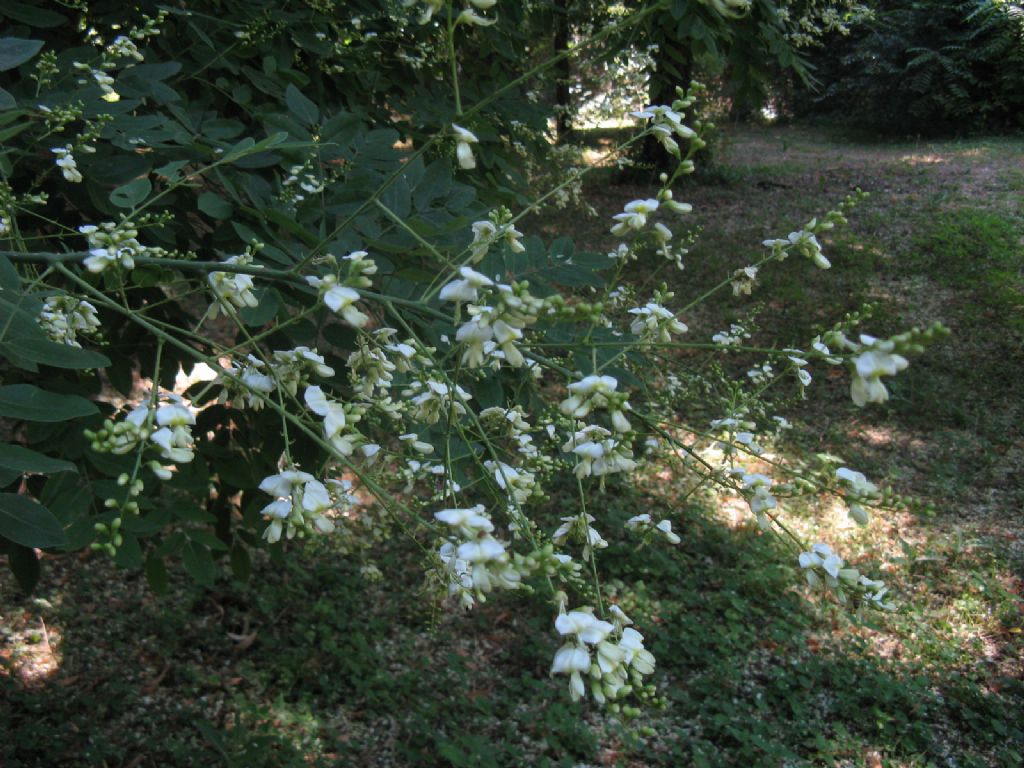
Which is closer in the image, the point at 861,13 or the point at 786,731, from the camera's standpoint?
the point at 786,731

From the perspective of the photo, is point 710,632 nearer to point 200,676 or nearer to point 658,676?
point 658,676

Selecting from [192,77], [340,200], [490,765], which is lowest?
[490,765]

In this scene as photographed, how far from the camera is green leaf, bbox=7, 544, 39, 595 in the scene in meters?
2.02

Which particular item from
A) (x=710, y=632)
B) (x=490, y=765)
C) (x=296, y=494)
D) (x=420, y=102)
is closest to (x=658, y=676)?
(x=710, y=632)

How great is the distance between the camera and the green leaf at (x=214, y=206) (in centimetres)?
183

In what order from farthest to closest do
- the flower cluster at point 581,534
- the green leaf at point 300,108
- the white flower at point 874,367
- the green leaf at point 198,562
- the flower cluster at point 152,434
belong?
the green leaf at point 198,562 < the green leaf at point 300,108 < the flower cluster at point 581,534 < the flower cluster at point 152,434 < the white flower at point 874,367

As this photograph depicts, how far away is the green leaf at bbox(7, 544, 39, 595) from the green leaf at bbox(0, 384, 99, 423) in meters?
0.93

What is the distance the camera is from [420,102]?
2830 millimetres

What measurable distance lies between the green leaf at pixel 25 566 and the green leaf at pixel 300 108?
1296 millimetres

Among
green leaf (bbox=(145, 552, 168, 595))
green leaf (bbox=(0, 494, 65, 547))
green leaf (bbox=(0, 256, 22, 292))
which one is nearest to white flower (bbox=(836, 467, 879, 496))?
green leaf (bbox=(0, 494, 65, 547))

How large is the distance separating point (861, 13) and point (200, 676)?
23.6 feet

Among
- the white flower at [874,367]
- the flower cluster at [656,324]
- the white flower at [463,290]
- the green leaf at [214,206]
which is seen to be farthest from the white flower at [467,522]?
the green leaf at [214,206]

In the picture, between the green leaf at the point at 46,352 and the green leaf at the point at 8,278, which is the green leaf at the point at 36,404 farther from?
the green leaf at the point at 8,278

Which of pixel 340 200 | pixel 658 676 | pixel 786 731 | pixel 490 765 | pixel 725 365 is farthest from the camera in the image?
pixel 725 365
